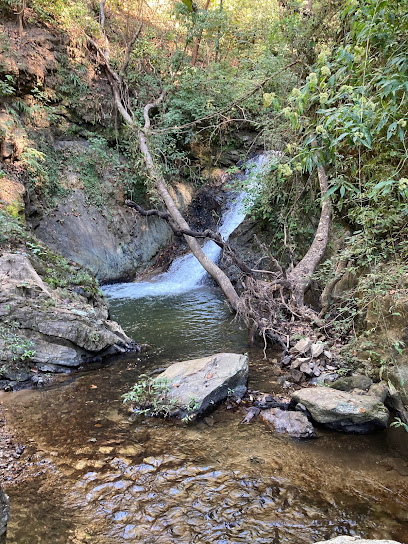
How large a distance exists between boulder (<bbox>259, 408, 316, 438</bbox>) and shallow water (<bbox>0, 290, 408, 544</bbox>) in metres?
0.11

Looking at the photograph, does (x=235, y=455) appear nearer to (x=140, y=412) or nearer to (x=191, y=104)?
(x=140, y=412)

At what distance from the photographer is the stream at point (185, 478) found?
244 cm

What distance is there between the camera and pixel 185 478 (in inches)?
115

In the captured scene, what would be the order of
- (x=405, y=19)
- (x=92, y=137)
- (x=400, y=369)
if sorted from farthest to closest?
(x=92, y=137), (x=400, y=369), (x=405, y=19)

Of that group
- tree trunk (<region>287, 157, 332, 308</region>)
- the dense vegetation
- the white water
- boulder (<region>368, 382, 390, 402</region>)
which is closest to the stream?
boulder (<region>368, 382, 390, 402</region>)

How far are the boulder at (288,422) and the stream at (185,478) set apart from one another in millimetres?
111

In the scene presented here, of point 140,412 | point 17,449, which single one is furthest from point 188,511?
point 17,449

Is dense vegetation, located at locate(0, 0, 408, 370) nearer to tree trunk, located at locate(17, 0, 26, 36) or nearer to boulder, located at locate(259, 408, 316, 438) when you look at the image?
tree trunk, located at locate(17, 0, 26, 36)

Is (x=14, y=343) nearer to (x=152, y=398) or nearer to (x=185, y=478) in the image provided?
(x=152, y=398)

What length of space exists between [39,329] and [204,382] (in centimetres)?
247

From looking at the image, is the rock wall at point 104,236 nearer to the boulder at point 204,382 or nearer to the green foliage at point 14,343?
the green foliage at point 14,343

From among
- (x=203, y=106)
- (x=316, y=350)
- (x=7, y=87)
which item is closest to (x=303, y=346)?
(x=316, y=350)

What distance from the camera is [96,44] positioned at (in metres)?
11.6

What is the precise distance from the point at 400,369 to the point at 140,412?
2961mm
